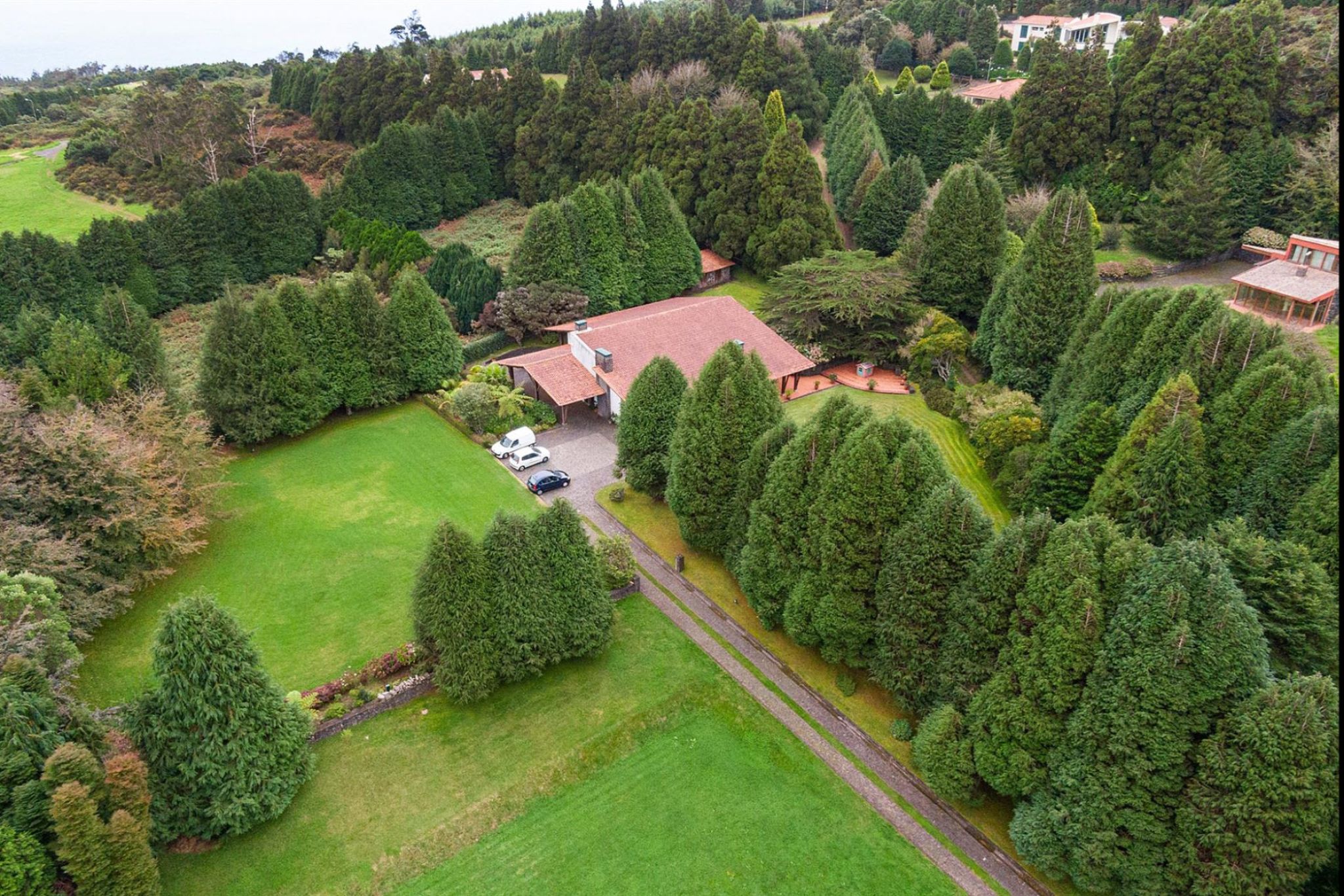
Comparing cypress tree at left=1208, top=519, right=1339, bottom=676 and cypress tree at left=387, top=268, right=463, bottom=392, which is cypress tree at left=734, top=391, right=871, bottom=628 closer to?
cypress tree at left=1208, top=519, right=1339, bottom=676

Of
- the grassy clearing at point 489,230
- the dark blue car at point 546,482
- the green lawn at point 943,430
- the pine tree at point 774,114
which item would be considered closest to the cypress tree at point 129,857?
the dark blue car at point 546,482

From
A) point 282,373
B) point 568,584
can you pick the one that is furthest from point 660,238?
point 568,584

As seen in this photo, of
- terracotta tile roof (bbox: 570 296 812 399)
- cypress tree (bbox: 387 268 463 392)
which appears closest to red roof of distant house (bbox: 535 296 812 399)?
terracotta tile roof (bbox: 570 296 812 399)

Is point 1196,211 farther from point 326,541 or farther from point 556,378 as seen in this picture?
point 326,541

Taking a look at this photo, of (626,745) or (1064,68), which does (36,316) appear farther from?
(1064,68)

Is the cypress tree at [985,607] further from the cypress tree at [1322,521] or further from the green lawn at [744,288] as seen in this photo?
the green lawn at [744,288]

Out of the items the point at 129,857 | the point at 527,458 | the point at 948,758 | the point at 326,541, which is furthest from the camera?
the point at 527,458
